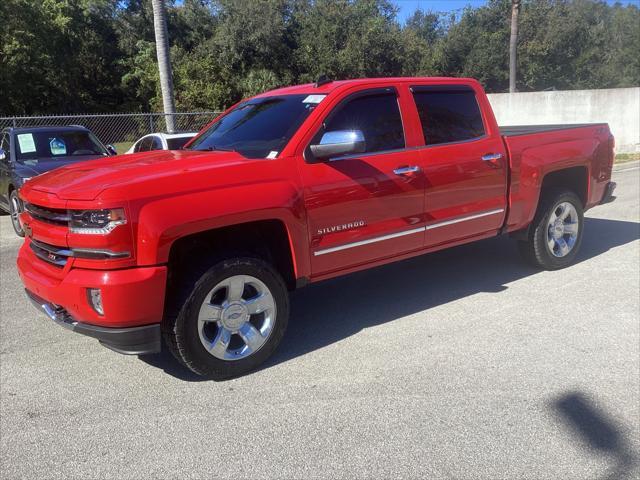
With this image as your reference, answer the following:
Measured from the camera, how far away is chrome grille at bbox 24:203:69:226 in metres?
3.42

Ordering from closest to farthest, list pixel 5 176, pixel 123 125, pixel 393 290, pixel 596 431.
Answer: pixel 596 431 → pixel 393 290 → pixel 5 176 → pixel 123 125

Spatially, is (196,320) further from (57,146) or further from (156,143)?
(156,143)

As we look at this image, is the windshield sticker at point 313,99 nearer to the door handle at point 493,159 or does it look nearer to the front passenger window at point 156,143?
the door handle at point 493,159

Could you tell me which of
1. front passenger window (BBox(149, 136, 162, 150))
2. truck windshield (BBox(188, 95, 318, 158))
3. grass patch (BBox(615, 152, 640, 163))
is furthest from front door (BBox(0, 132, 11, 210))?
grass patch (BBox(615, 152, 640, 163))

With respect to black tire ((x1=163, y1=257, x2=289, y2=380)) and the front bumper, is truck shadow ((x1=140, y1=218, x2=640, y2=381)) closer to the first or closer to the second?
black tire ((x1=163, y1=257, x2=289, y2=380))

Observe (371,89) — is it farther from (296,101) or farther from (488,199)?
(488,199)

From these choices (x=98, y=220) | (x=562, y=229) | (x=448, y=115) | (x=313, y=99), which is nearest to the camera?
(x=98, y=220)

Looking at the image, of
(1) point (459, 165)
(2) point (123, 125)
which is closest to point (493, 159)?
(1) point (459, 165)

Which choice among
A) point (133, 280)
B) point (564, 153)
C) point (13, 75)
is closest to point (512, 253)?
point (564, 153)

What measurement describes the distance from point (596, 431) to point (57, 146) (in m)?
9.05

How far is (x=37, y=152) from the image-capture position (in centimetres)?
922

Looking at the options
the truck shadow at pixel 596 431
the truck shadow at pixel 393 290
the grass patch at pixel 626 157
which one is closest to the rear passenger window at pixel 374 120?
the truck shadow at pixel 393 290

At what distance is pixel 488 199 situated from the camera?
5.06m

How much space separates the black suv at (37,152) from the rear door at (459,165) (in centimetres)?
626
